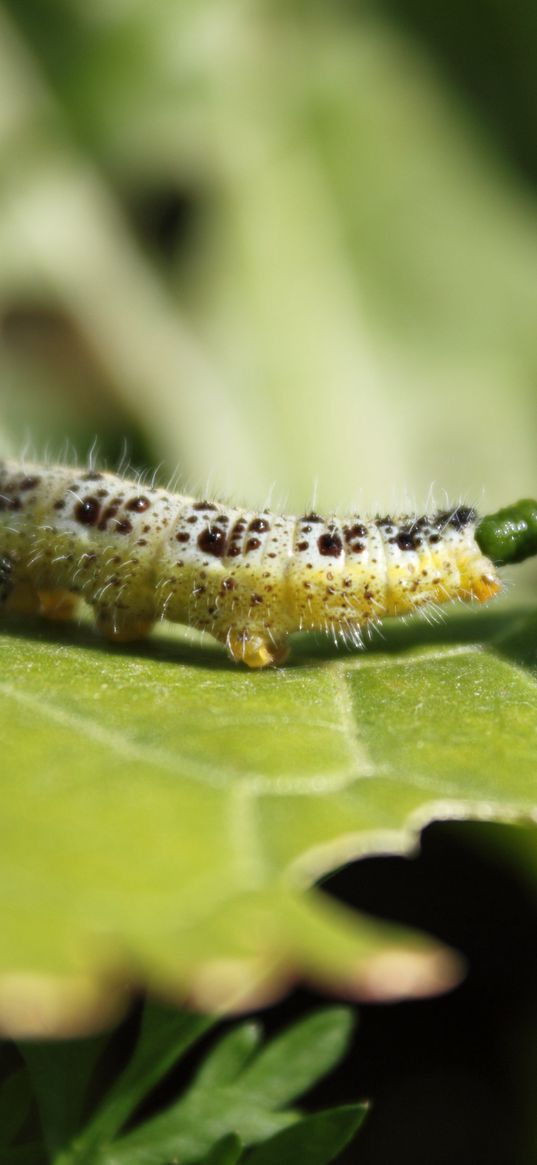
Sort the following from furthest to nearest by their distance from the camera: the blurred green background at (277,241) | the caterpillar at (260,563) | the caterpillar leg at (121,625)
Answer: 1. the blurred green background at (277,241)
2. the caterpillar leg at (121,625)
3. the caterpillar at (260,563)

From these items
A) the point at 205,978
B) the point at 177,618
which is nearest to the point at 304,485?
the point at 177,618

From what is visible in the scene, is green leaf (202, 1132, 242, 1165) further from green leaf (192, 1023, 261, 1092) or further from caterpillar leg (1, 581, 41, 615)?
caterpillar leg (1, 581, 41, 615)

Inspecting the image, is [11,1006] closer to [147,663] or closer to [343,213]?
[147,663]

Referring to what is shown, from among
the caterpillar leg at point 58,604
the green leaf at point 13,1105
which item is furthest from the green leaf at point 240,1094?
the caterpillar leg at point 58,604

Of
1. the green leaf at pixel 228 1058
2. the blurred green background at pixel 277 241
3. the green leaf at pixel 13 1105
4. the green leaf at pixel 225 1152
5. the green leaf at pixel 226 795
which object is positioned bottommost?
the green leaf at pixel 13 1105

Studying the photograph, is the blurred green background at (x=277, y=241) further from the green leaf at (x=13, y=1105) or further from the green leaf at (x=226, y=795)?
the green leaf at (x=13, y=1105)

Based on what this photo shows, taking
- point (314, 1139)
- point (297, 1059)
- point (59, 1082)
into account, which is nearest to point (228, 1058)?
point (297, 1059)

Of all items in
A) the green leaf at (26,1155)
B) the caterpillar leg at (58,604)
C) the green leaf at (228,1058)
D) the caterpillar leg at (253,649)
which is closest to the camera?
the green leaf at (26,1155)

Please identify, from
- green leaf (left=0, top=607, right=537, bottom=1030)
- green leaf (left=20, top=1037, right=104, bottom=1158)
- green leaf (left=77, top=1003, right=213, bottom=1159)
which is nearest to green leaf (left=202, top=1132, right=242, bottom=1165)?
green leaf (left=77, top=1003, right=213, bottom=1159)
